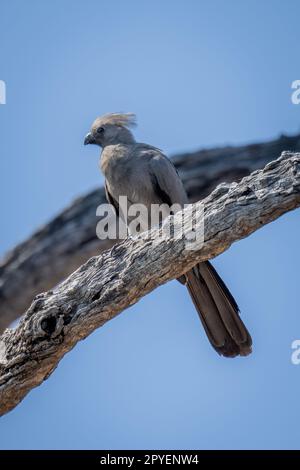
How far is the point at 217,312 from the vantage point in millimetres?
6031

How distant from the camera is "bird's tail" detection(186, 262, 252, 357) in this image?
5.85 meters

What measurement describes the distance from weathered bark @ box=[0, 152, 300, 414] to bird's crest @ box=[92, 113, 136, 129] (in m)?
3.21

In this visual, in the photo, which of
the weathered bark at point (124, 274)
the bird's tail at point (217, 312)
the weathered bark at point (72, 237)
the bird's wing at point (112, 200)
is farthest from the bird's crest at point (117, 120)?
Answer: the weathered bark at point (124, 274)

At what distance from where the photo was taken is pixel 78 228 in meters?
8.09

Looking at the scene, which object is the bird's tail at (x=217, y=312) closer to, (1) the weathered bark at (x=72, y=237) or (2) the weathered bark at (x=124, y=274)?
(2) the weathered bark at (x=124, y=274)

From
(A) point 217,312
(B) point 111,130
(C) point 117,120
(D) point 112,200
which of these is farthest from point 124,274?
(C) point 117,120

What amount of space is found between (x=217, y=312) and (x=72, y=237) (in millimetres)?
2589

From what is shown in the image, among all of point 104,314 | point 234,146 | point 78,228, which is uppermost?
point 234,146

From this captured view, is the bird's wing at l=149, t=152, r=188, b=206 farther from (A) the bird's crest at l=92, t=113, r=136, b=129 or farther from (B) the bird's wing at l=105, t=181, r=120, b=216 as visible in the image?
(A) the bird's crest at l=92, t=113, r=136, b=129

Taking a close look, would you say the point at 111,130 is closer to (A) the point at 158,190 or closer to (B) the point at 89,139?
(B) the point at 89,139

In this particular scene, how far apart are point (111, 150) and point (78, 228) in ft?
4.01

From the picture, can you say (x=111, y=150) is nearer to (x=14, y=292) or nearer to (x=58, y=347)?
(x=14, y=292)
